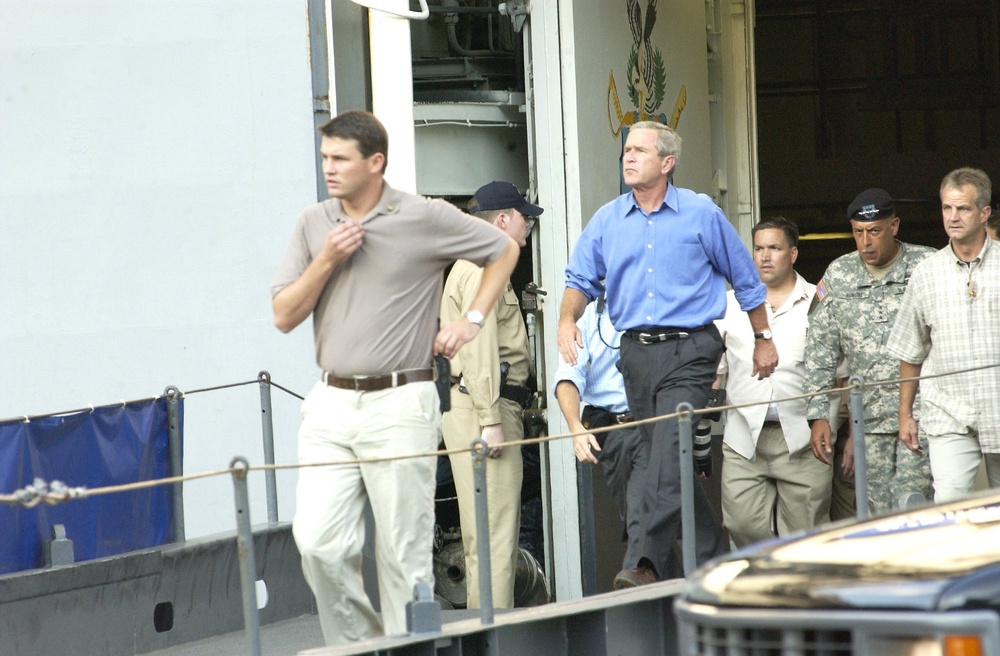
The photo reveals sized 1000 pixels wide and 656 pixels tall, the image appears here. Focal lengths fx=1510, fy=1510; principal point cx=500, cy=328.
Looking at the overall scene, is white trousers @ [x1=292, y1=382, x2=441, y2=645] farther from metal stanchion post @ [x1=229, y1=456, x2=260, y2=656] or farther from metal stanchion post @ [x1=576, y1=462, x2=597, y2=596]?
metal stanchion post @ [x1=576, y1=462, x2=597, y2=596]

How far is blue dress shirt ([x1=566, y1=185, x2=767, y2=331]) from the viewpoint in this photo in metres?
6.54

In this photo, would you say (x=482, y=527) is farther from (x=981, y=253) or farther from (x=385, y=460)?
(x=981, y=253)

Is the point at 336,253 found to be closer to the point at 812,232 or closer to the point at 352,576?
the point at 352,576

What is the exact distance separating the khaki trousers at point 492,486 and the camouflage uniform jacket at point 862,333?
5.58 feet

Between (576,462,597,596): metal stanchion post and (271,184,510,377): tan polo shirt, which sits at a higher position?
(271,184,510,377): tan polo shirt

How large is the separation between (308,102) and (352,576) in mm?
3808

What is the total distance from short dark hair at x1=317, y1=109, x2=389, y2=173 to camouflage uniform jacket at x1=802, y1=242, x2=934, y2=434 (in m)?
3.00

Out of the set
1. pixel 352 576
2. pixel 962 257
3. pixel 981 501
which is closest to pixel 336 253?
pixel 352 576

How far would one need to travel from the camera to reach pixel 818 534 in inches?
154

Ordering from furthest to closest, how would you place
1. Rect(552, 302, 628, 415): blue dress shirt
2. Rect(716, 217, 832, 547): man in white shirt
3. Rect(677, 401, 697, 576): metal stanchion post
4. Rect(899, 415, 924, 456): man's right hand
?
Rect(716, 217, 832, 547): man in white shirt → Rect(552, 302, 628, 415): blue dress shirt → Rect(899, 415, 924, 456): man's right hand → Rect(677, 401, 697, 576): metal stanchion post

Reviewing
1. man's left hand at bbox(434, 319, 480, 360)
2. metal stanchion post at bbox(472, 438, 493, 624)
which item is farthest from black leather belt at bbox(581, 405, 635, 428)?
man's left hand at bbox(434, 319, 480, 360)

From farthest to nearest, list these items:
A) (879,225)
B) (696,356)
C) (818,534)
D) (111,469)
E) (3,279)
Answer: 1. (3,279)
2. (879,225)
3. (111,469)
4. (696,356)
5. (818,534)

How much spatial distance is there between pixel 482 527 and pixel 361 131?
1.51m

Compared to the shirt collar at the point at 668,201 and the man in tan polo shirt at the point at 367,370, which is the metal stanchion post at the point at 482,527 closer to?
the man in tan polo shirt at the point at 367,370
